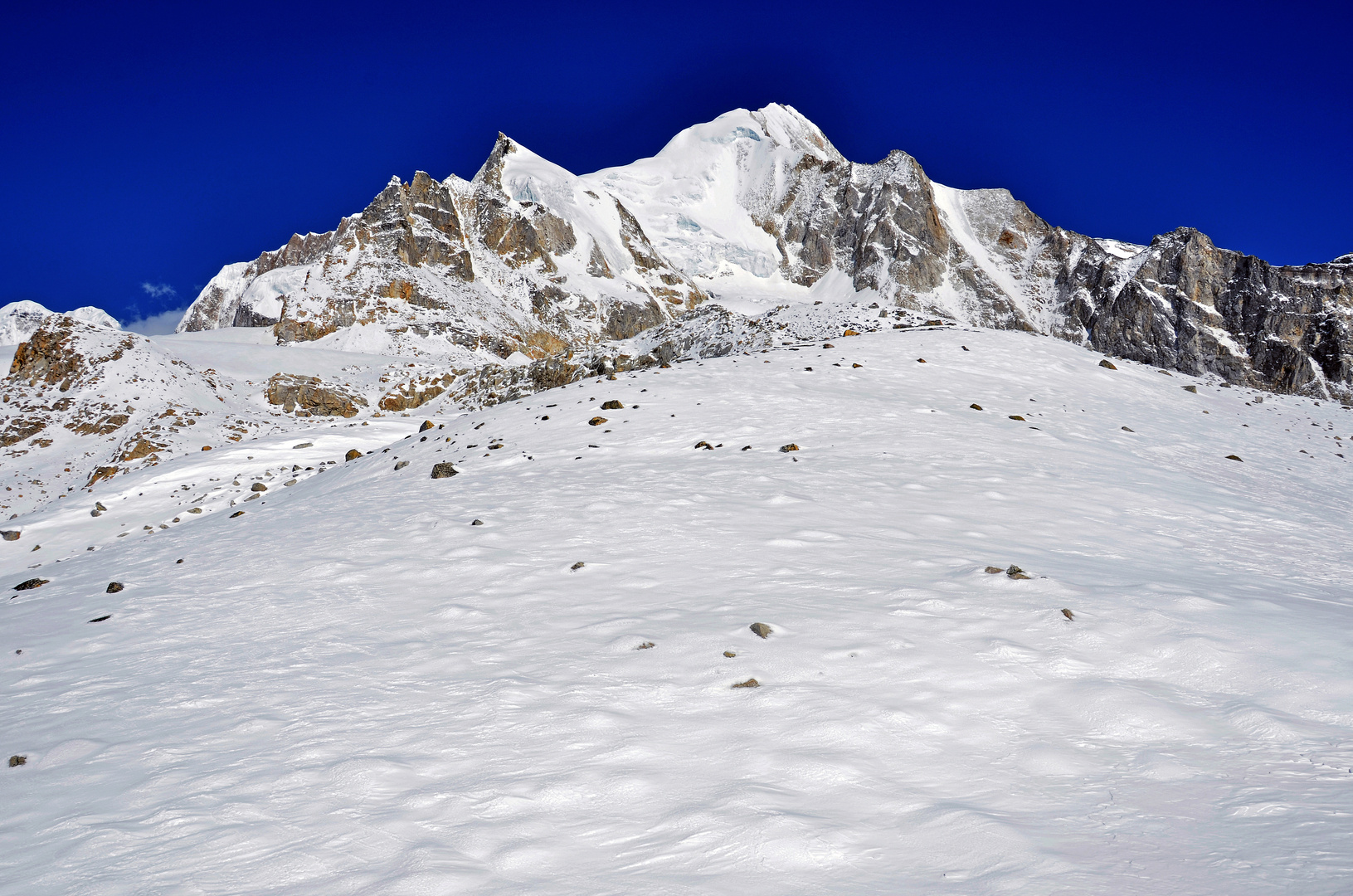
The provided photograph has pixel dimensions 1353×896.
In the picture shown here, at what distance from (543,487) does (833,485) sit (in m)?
3.91

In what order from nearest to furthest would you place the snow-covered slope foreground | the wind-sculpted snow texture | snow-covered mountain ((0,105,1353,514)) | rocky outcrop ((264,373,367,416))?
the snow-covered slope foreground < snow-covered mountain ((0,105,1353,514)) < rocky outcrop ((264,373,367,416)) < the wind-sculpted snow texture

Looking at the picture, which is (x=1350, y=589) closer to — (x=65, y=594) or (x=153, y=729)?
(x=153, y=729)

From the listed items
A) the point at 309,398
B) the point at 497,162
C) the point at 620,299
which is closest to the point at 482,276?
the point at 620,299

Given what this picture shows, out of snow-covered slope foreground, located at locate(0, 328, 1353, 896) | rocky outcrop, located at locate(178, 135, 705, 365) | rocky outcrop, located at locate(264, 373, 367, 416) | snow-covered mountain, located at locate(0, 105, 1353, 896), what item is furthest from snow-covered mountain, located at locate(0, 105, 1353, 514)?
snow-covered slope foreground, located at locate(0, 328, 1353, 896)

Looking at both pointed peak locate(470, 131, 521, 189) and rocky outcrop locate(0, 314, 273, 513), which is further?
pointed peak locate(470, 131, 521, 189)

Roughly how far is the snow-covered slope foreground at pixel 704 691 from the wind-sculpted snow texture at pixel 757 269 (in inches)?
Answer: 3267

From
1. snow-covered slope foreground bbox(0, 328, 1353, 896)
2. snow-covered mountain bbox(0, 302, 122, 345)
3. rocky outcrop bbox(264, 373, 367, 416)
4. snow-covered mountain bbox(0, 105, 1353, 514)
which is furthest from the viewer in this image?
snow-covered mountain bbox(0, 302, 122, 345)

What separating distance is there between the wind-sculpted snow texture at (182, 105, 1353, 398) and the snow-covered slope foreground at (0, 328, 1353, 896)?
82986 millimetres

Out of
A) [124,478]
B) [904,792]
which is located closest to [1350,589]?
[904,792]

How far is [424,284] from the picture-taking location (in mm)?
106562

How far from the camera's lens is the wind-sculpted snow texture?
107625mm

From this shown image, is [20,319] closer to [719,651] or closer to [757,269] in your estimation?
[757,269]

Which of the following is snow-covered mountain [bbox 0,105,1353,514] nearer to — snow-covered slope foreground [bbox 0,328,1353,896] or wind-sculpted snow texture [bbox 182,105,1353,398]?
wind-sculpted snow texture [bbox 182,105,1353,398]

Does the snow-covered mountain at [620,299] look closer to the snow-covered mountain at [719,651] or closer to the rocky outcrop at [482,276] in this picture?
the rocky outcrop at [482,276]
